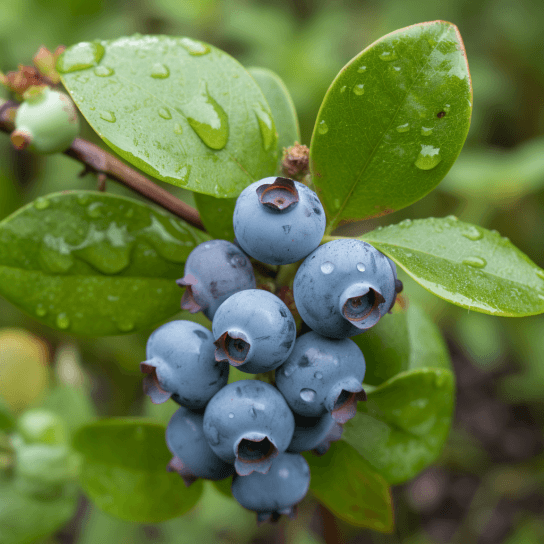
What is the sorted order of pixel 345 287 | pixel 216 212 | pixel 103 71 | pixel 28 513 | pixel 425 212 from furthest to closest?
pixel 425 212 < pixel 28 513 < pixel 216 212 < pixel 103 71 < pixel 345 287

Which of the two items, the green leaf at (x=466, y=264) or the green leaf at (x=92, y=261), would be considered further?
the green leaf at (x=92, y=261)

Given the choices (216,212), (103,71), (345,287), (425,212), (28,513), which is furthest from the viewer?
(425,212)

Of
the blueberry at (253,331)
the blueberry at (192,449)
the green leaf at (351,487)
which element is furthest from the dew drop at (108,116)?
the green leaf at (351,487)

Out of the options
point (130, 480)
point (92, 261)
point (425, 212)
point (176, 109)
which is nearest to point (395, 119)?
point (176, 109)

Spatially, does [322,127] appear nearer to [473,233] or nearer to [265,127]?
[265,127]

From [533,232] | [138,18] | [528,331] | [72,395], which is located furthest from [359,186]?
[138,18]

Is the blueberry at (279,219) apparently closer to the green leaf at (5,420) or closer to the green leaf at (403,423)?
the green leaf at (403,423)
